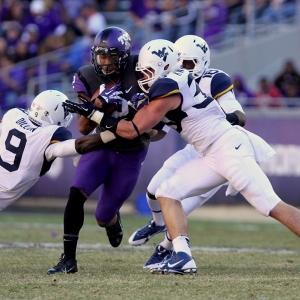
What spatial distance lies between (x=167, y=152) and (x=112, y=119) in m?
6.78

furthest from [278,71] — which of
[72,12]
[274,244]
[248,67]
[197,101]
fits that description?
[197,101]

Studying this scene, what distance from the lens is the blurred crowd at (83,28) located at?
45.7ft

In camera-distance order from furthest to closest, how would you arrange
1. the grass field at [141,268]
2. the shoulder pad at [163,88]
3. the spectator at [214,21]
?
the spectator at [214,21] → the shoulder pad at [163,88] → the grass field at [141,268]

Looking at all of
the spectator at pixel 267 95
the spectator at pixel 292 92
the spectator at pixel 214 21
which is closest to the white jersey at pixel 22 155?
the spectator at pixel 267 95

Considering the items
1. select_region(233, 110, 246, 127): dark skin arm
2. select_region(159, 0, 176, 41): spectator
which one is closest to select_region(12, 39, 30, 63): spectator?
select_region(159, 0, 176, 41): spectator

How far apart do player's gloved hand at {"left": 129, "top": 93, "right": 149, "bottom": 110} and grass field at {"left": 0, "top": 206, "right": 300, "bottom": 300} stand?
1.22m

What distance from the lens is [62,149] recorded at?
5.72m

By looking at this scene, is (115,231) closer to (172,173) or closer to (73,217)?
(172,173)

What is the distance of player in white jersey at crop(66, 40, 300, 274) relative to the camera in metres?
5.49

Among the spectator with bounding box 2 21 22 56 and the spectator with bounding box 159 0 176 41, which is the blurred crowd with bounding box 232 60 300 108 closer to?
the spectator with bounding box 159 0 176 41

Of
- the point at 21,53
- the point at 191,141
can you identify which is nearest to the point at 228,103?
the point at 191,141

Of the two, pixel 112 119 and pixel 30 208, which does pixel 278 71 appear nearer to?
pixel 30 208

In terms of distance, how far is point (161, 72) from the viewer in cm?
568

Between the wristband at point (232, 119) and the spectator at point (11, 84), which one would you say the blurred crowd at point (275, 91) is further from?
the wristband at point (232, 119)
